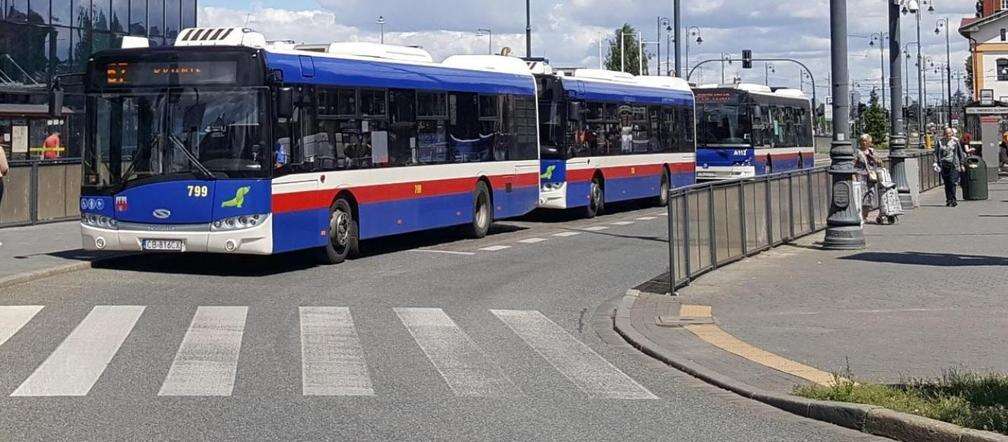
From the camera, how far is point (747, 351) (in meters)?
11.1

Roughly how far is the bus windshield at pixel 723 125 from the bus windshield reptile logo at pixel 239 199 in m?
25.2

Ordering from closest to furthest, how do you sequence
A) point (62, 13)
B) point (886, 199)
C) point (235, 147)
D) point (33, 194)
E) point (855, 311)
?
point (855, 311) < point (235, 147) < point (33, 194) < point (886, 199) < point (62, 13)

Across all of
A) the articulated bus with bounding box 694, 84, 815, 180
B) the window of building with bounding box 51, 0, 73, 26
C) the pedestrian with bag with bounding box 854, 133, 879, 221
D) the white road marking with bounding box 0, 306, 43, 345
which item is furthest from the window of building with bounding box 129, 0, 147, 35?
the white road marking with bounding box 0, 306, 43, 345

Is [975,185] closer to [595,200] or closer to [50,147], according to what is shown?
[595,200]

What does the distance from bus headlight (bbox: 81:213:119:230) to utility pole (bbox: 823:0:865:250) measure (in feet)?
32.2

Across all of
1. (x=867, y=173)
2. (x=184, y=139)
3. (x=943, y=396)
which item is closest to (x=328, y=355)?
(x=943, y=396)

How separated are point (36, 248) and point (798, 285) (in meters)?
11.0

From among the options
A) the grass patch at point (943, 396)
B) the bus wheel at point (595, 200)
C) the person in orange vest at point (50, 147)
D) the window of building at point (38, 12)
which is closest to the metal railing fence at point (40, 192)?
the person in orange vest at point (50, 147)

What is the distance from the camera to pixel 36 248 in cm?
2022

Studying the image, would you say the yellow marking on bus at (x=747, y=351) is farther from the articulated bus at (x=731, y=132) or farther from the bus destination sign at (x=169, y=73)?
the articulated bus at (x=731, y=132)

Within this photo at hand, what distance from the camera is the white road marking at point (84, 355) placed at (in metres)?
9.44

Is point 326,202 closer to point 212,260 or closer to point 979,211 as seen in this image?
point 212,260

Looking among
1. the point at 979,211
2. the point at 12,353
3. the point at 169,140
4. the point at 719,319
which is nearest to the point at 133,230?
the point at 169,140

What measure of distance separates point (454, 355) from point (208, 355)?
192cm
